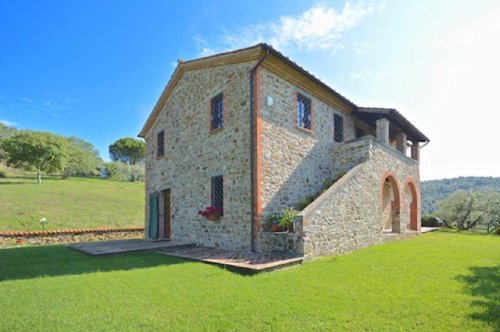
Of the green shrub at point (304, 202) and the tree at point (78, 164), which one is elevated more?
the tree at point (78, 164)

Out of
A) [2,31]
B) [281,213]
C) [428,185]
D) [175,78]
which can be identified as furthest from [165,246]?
[428,185]

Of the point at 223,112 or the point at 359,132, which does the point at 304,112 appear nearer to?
the point at 223,112

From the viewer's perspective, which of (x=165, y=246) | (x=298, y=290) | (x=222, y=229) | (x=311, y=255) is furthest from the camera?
(x=165, y=246)

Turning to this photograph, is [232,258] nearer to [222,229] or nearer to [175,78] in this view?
[222,229]

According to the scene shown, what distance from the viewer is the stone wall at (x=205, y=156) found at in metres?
8.09

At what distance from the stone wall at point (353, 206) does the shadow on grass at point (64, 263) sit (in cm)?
348

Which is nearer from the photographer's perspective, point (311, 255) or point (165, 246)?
point (311, 255)

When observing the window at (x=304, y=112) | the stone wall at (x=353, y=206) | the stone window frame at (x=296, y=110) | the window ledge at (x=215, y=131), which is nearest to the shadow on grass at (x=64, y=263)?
the stone wall at (x=353, y=206)

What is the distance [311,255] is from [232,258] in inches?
75.7

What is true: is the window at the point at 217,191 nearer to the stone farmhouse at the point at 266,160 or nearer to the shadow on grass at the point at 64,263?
the stone farmhouse at the point at 266,160

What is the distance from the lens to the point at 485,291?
4.27 meters

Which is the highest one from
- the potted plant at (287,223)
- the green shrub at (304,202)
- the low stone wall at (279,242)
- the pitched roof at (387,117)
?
the pitched roof at (387,117)

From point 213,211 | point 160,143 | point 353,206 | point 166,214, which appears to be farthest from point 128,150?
point 353,206

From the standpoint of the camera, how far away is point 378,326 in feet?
10.2
